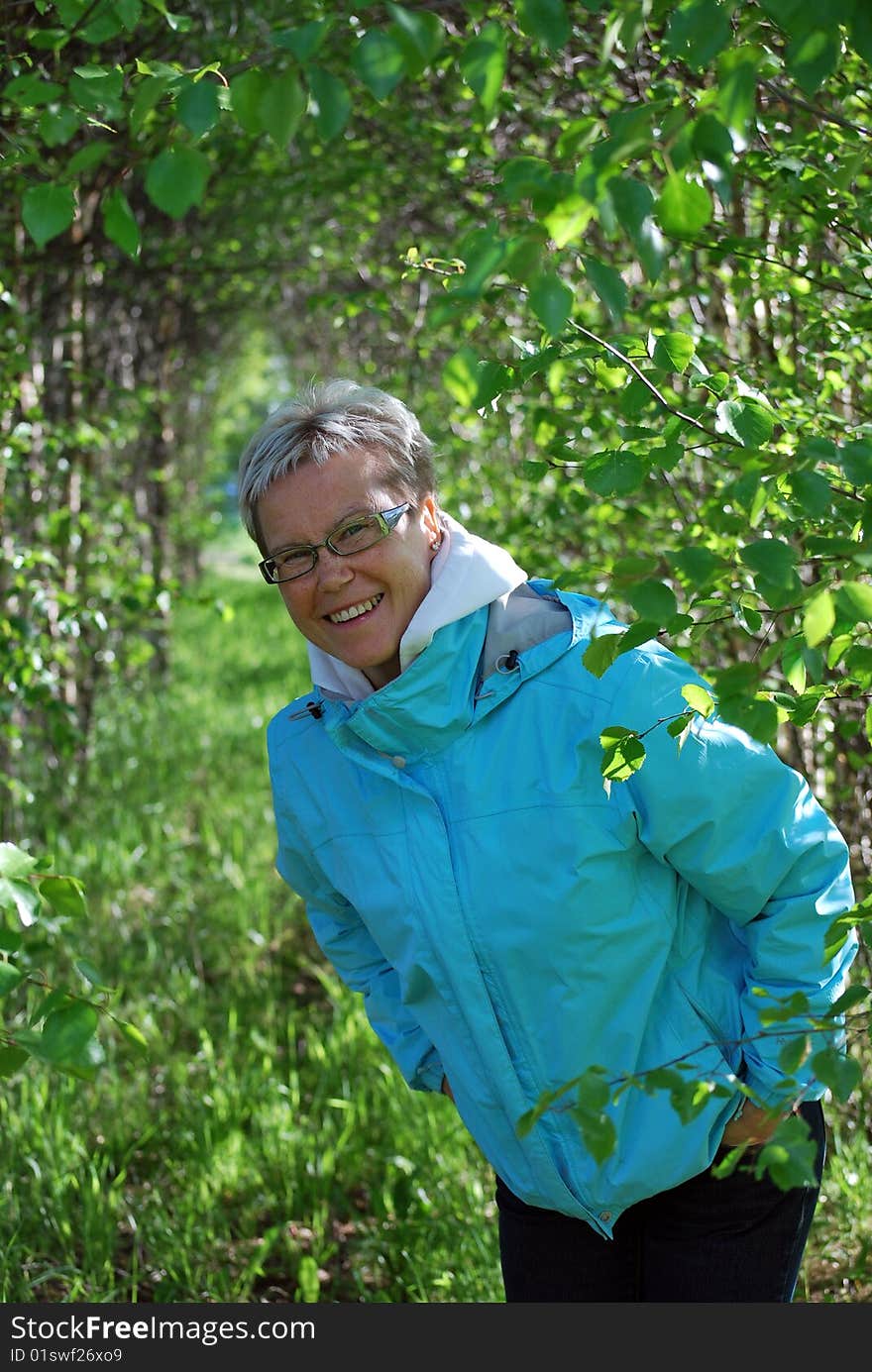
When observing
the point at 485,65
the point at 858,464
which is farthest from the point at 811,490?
the point at 485,65

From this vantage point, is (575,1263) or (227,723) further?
(227,723)

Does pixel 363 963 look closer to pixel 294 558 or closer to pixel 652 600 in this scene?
pixel 294 558

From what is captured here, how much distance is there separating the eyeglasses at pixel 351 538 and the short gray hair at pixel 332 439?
70 millimetres

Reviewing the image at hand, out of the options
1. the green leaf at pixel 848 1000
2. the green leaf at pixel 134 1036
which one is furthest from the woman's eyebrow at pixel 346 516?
the green leaf at pixel 848 1000

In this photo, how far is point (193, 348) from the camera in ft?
33.8

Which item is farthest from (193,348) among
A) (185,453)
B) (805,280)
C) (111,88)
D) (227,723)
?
(111,88)

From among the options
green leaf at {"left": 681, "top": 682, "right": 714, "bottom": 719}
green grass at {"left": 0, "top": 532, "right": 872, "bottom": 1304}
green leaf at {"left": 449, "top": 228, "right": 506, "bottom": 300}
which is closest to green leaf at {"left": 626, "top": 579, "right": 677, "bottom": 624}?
green leaf at {"left": 681, "top": 682, "right": 714, "bottom": 719}

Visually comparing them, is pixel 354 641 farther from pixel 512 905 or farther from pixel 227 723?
pixel 227 723

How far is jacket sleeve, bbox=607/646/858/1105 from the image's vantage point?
173cm

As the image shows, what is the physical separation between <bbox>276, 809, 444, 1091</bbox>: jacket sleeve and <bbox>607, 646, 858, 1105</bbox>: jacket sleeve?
64 centimetres

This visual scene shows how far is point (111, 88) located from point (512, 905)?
46.0 inches

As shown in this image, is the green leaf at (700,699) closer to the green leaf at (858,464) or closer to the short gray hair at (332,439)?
the green leaf at (858,464)

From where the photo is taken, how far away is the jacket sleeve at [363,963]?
2.23m

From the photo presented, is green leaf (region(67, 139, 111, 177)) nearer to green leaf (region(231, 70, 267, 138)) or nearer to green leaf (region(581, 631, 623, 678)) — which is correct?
green leaf (region(231, 70, 267, 138))
